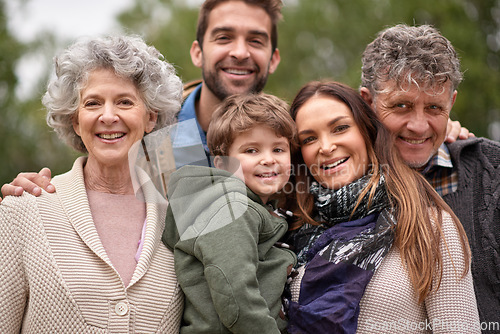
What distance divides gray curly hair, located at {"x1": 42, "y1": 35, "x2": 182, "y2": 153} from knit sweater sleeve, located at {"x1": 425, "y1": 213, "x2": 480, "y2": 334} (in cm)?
177

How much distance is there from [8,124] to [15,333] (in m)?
14.9

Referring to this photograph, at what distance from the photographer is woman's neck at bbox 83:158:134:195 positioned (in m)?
2.89

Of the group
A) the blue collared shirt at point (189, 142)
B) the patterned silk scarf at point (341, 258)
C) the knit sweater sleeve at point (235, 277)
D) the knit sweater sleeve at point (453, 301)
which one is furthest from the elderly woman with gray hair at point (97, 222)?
the knit sweater sleeve at point (453, 301)

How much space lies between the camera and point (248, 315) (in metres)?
2.26

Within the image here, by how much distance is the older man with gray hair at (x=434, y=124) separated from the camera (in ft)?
10.2

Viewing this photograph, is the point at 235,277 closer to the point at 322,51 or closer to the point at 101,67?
the point at 101,67

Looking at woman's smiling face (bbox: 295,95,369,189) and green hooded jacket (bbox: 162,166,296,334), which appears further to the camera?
woman's smiling face (bbox: 295,95,369,189)

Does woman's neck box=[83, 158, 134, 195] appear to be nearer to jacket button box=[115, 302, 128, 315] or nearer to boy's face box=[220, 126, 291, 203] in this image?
boy's face box=[220, 126, 291, 203]

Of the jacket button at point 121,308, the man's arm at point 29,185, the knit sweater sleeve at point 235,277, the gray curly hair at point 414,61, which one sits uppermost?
the gray curly hair at point 414,61

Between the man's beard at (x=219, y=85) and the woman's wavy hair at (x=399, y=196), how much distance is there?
3.37 ft

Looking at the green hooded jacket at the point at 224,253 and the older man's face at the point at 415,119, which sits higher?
the older man's face at the point at 415,119

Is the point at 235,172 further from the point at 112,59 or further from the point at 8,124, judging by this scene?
the point at 8,124

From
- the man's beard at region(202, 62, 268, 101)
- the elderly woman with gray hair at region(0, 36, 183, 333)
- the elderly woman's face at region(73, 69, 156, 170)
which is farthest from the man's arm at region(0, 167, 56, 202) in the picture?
the man's beard at region(202, 62, 268, 101)

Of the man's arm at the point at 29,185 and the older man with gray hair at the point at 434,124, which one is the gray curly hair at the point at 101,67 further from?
the older man with gray hair at the point at 434,124
